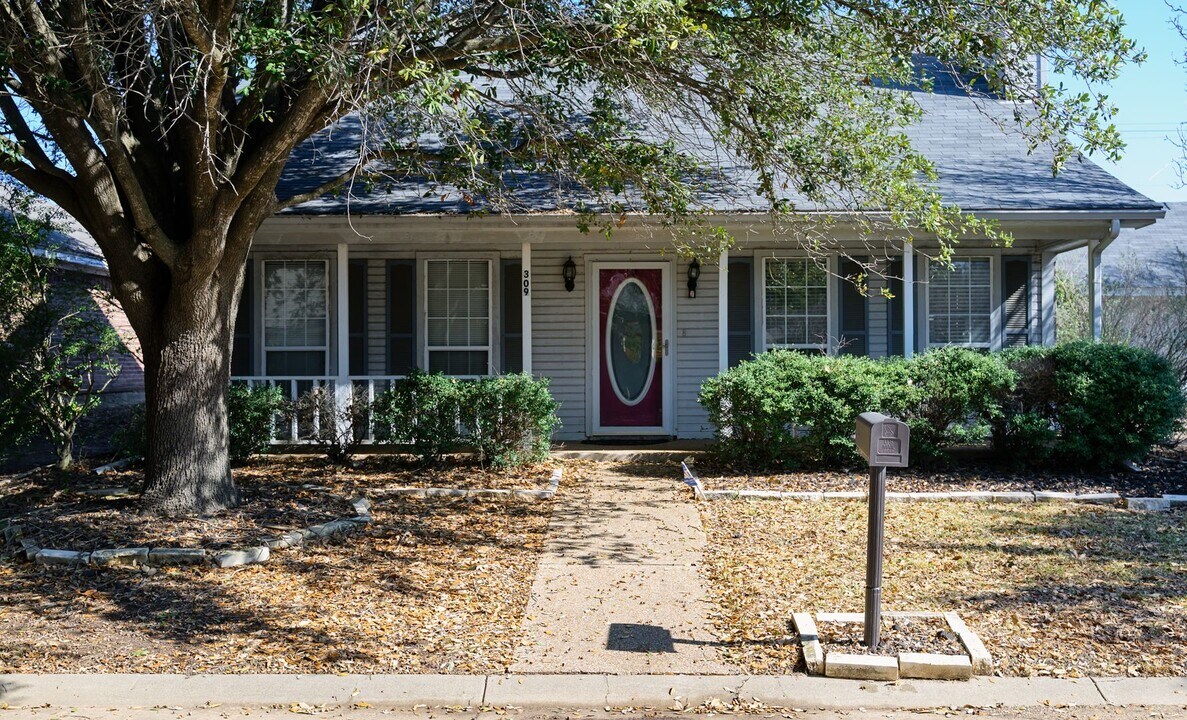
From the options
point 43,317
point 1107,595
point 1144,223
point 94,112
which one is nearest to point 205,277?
point 94,112

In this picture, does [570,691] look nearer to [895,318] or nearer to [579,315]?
[579,315]

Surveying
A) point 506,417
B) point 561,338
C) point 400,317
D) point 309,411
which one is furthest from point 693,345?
point 309,411

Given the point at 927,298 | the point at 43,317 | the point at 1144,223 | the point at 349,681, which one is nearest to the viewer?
the point at 349,681

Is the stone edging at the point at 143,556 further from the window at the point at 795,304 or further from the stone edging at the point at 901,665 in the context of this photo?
the window at the point at 795,304

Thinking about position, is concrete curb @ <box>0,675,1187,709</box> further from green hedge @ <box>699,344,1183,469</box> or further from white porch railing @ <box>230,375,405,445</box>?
white porch railing @ <box>230,375,405,445</box>

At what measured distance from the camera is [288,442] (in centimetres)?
1089

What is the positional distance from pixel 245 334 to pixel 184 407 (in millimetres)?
4906

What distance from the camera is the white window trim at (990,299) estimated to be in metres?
12.3

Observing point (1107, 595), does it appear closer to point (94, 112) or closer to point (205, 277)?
point (205, 277)

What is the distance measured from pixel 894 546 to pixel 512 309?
6486 mm

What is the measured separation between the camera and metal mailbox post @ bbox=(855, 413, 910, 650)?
475 centimetres

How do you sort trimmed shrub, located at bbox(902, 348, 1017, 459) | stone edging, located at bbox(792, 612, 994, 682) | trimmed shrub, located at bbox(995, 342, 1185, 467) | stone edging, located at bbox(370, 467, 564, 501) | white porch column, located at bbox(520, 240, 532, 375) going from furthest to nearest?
white porch column, located at bbox(520, 240, 532, 375) < trimmed shrub, located at bbox(902, 348, 1017, 459) < trimmed shrub, located at bbox(995, 342, 1185, 467) < stone edging, located at bbox(370, 467, 564, 501) < stone edging, located at bbox(792, 612, 994, 682)

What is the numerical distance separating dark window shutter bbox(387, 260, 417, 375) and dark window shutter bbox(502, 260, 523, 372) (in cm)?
119

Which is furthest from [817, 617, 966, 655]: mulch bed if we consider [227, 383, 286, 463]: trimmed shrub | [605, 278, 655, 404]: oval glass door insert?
[605, 278, 655, 404]: oval glass door insert
